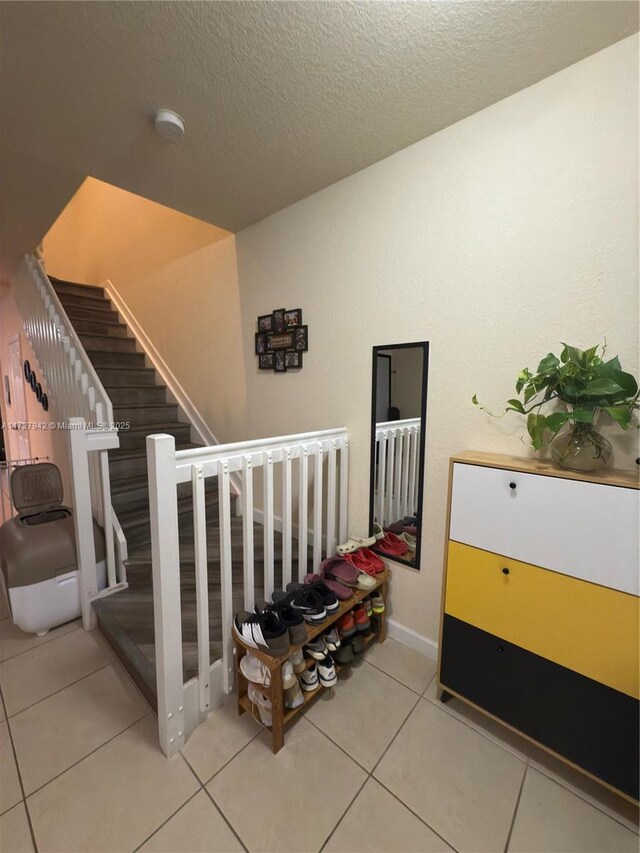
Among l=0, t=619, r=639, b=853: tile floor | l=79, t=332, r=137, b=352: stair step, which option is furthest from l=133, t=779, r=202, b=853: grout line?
l=79, t=332, r=137, b=352: stair step

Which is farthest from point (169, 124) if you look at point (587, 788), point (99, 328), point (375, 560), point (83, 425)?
point (99, 328)

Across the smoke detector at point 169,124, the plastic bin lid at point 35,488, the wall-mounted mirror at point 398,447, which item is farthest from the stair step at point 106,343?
the wall-mounted mirror at point 398,447

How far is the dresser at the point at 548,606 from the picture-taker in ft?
3.24

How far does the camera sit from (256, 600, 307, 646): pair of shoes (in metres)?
1.24

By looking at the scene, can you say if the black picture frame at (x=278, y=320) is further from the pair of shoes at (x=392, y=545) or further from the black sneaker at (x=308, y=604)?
the black sneaker at (x=308, y=604)

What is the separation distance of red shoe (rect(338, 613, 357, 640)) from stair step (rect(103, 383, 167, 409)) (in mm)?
2598

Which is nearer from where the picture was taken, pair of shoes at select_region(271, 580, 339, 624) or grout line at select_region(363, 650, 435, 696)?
pair of shoes at select_region(271, 580, 339, 624)

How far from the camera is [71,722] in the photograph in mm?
1322

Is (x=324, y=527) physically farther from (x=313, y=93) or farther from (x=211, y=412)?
(x=313, y=93)

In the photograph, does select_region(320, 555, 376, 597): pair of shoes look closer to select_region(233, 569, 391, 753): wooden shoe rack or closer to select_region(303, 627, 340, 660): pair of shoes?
select_region(233, 569, 391, 753): wooden shoe rack

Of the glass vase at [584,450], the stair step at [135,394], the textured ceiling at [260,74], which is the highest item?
the textured ceiling at [260,74]

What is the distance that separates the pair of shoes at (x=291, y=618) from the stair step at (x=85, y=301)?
13.4 feet

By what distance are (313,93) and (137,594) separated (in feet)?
8.21

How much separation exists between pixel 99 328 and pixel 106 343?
0.94 feet
